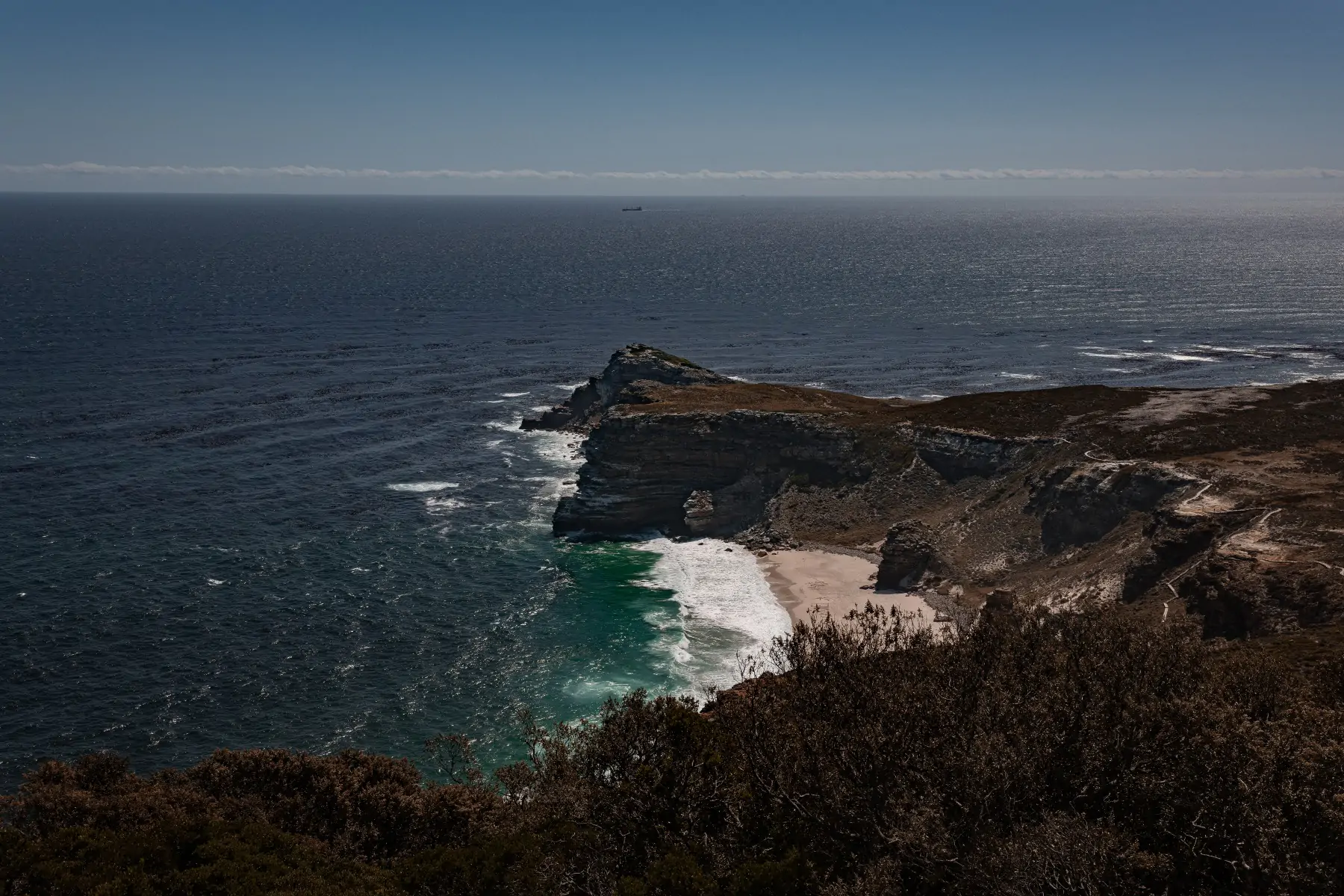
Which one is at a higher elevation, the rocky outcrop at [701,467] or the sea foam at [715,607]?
the rocky outcrop at [701,467]

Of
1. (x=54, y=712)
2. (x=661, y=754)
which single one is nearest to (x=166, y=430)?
(x=54, y=712)

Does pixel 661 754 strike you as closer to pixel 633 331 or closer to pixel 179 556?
pixel 179 556

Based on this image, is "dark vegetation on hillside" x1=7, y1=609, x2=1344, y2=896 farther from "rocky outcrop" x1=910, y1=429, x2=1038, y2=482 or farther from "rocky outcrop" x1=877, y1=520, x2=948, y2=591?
"rocky outcrop" x1=910, y1=429, x2=1038, y2=482

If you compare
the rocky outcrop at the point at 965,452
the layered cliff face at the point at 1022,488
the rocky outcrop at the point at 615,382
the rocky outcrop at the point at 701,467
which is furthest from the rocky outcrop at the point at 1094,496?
the rocky outcrop at the point at 615,382

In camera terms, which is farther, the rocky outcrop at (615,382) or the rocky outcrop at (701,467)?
the rocky outcrop at (615,382)

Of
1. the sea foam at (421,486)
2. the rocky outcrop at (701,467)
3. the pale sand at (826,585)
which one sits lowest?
the pale sand at (826,585)

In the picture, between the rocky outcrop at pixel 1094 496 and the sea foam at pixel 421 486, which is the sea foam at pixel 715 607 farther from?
the sea foam at pixel 421 486

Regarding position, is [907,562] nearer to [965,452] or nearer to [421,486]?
[965,452]
